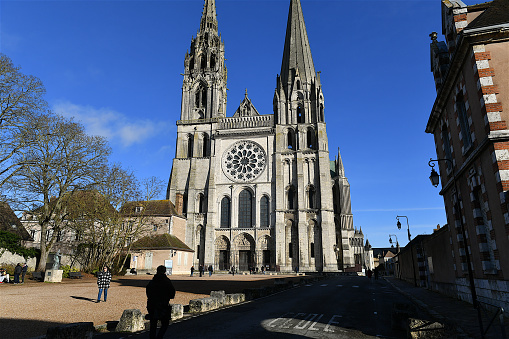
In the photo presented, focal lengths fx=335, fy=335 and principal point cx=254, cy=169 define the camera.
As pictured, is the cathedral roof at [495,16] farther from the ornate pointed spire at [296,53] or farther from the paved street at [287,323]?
the ornate pointed spire at [296,53]

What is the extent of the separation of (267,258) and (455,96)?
3649cm

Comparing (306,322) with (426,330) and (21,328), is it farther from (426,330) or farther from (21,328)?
(21,328)

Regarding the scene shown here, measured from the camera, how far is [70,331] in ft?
19.5

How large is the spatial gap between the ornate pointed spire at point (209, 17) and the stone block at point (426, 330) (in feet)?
199

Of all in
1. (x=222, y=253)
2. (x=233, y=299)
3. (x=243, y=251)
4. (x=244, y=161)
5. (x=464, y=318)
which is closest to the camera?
(x=464, y=318)

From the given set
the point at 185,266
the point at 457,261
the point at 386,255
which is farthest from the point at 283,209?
the point at 386,255

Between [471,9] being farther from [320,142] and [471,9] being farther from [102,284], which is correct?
[320,142]

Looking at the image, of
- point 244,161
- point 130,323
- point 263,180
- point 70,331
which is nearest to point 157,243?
point 263,180

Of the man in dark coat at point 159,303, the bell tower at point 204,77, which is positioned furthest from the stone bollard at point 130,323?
the bell tower at point 204,77

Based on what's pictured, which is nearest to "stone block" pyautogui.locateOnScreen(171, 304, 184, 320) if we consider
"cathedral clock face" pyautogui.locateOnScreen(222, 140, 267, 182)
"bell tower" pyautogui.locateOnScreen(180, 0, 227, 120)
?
"cathedral clock face" pyautogui.locateOnScreen(222, 140, 267, 182)

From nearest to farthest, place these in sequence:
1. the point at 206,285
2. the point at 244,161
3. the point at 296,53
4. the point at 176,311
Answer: the point at 176,311, the point at 206,285, the point at 244,161, the point at 296,53

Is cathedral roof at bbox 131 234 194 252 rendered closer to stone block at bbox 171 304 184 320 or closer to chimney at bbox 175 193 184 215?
chimney at bbox 175 193 184 215

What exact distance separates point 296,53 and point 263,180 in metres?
22.4

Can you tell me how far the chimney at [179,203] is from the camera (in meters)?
47.1
